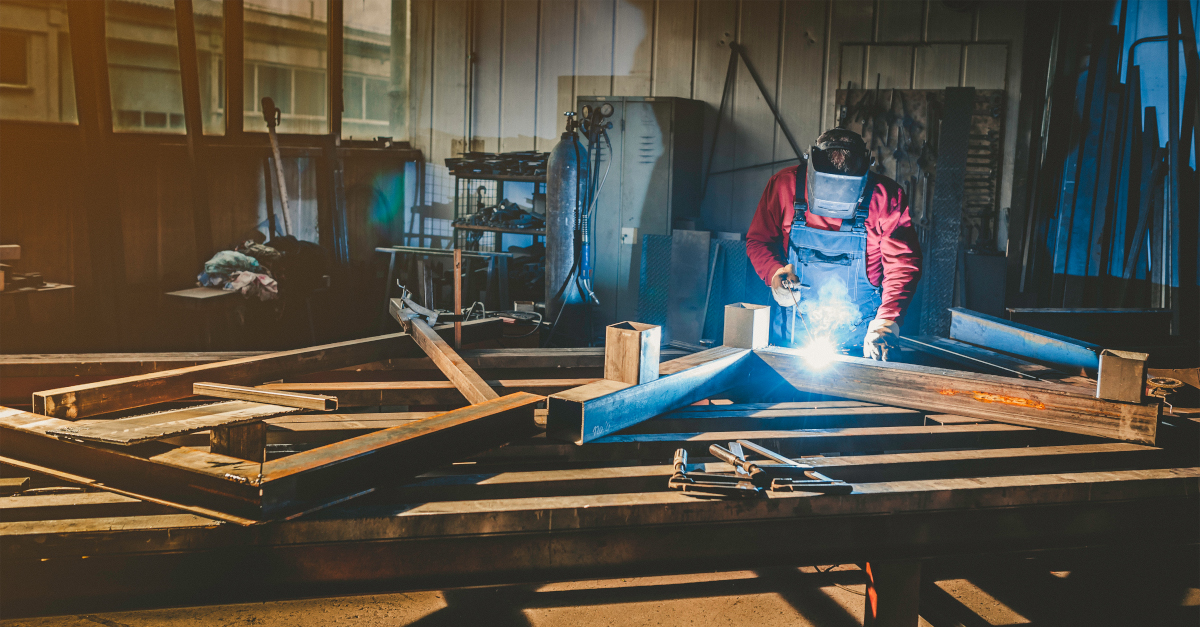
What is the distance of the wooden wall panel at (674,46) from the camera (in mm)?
6254

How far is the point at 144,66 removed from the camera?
6.11 meters

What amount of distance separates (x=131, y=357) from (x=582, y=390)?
1.66m

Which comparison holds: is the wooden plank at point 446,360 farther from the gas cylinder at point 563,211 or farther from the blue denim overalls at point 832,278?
the gas cylinder at point 563,211

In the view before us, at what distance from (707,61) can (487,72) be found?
2.15 m

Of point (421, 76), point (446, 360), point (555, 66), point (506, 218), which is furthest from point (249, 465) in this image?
point (421, 76)

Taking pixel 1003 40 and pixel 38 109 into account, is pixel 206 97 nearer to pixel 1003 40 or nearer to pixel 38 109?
pixel 38 109

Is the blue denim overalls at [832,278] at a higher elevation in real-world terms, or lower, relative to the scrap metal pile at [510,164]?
lower

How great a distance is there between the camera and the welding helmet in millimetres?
3332

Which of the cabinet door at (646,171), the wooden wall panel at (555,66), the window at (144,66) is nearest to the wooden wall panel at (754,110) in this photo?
the cabinet door at (646,171)

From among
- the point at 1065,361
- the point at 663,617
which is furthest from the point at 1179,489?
the point at 663,617

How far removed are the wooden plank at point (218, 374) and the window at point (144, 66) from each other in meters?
4.63

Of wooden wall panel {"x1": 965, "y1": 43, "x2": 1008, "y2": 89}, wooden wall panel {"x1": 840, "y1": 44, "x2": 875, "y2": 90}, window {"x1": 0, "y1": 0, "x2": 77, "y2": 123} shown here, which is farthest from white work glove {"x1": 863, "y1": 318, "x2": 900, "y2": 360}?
window {"x1": 0, "y1": 0, "x2": 77, "y2": 123}

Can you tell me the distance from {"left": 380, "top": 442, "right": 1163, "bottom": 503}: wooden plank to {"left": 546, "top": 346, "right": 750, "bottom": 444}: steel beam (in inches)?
4.4

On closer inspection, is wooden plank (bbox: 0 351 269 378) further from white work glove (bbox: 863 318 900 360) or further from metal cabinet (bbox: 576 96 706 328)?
metal cabinet (bbox: 576 96 706 328)
